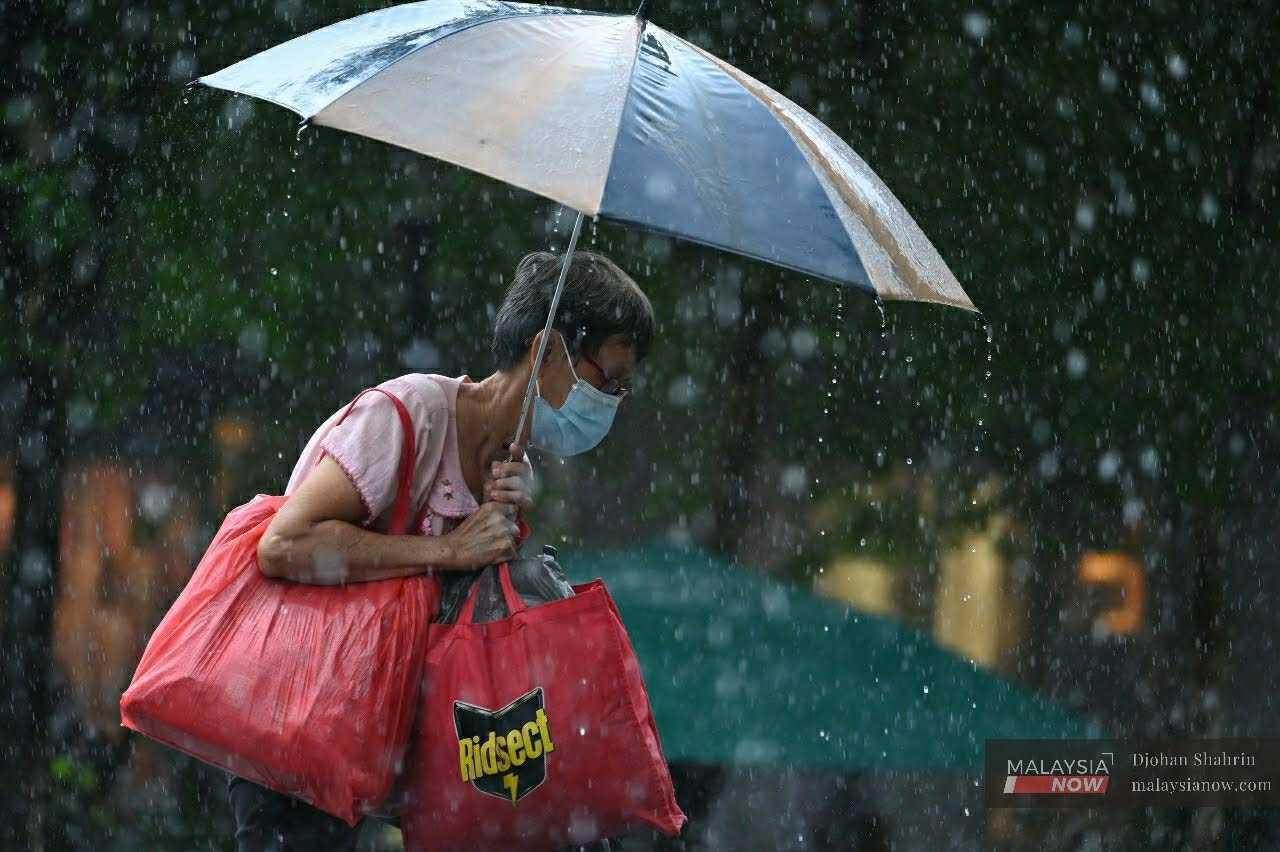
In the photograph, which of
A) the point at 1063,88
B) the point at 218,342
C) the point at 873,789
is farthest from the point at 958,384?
the point at 218,342

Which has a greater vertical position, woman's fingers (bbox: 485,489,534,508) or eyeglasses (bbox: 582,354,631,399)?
eyeglasses (bbox: 582,354,631,399)

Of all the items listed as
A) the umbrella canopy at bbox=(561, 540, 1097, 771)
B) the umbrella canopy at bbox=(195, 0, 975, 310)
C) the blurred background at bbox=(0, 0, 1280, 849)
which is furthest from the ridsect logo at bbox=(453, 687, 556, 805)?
the blurred background at bbox=(0, 0, 1280, 849)

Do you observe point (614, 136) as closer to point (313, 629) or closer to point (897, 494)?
point (313, 629)

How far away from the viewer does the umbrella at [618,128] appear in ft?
9.56

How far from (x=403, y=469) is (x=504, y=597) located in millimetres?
324

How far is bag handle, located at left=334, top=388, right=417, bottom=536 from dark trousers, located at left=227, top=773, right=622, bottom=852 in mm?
578

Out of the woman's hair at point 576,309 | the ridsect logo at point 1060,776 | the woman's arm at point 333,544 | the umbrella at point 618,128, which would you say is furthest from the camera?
the ridsect logo at point 1060,776

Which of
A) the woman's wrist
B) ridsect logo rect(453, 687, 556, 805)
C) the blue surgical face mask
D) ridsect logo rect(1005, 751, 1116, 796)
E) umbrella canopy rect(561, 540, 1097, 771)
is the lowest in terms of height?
ridsect logo rect(1005, 751, 1116, 796)

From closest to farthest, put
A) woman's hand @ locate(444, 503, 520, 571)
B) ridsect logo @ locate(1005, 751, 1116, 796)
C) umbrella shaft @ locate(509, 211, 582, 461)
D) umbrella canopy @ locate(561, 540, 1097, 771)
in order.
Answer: woman's hand @ locate(444, 503, 520, 571) < umbrella shaft @ locate(509, 211, 582, 461) < umbrella canopy @ locate(561, 540, 1097, 771) < ridsect logo @ locate(1005, 751, 1116, 796)

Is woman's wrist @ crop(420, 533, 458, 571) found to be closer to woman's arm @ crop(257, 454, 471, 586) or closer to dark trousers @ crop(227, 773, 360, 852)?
woman's arm @ crop(257, 454, 471, 586)

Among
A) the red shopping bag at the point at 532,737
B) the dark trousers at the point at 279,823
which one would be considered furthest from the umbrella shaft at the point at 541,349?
the dark trousers at the point at 279,823

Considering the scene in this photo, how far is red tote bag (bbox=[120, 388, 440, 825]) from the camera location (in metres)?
2.94

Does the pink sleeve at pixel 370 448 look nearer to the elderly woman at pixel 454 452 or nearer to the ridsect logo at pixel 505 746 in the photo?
the elderly woman at pixel 454 452

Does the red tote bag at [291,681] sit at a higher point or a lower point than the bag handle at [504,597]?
lower
